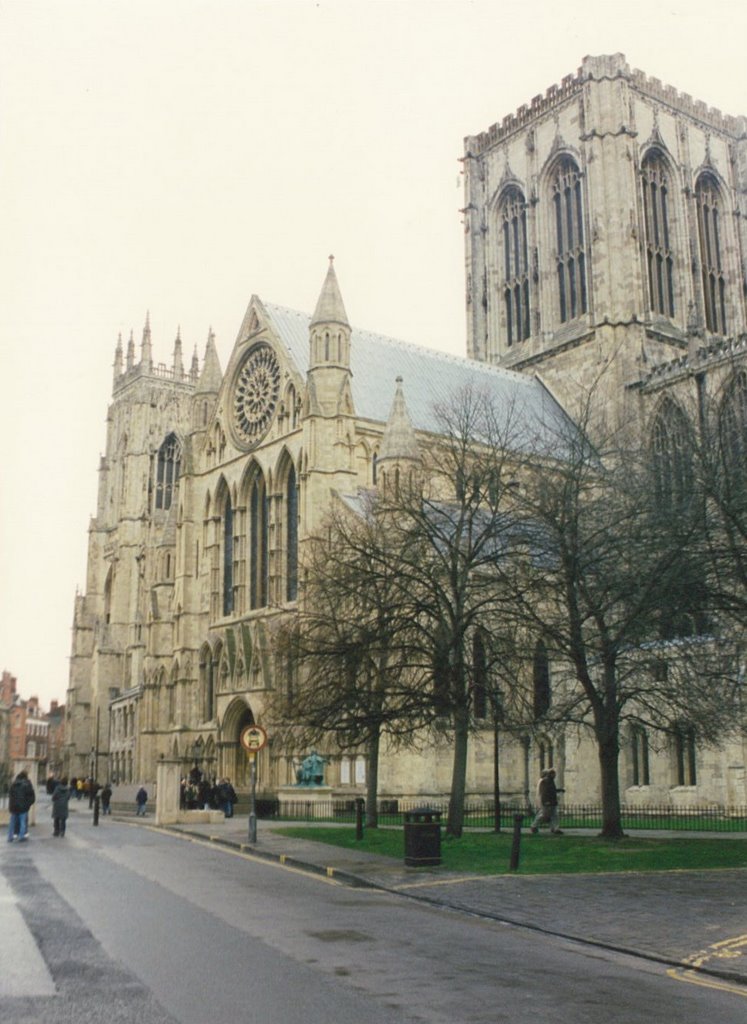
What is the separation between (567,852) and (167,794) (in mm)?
16825

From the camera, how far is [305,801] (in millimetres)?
40750

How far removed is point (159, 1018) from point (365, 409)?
41.6 m

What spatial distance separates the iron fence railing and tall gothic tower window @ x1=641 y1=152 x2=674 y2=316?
96.2 feet

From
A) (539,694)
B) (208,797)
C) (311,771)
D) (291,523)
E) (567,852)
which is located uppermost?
(291,523)

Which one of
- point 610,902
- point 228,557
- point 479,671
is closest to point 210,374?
point 228,557

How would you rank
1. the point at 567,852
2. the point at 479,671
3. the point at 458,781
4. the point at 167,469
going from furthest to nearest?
the point at 167,469 < the point at 479,671 < the point at 458,781 < the point at 567,852

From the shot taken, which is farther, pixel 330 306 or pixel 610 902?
pixel 330 306

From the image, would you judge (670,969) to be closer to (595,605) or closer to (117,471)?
(595,605)

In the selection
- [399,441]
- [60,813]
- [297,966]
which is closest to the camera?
[297,966]

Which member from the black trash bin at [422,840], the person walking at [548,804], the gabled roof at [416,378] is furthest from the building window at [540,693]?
the gabled roof at [416,378]

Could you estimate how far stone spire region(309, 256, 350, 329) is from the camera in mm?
46625

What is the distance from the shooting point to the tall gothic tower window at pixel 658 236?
5938 centimetres

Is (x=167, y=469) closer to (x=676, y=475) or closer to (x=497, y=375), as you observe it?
(x=497, y=375)

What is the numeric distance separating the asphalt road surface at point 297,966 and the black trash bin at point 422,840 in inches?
126
